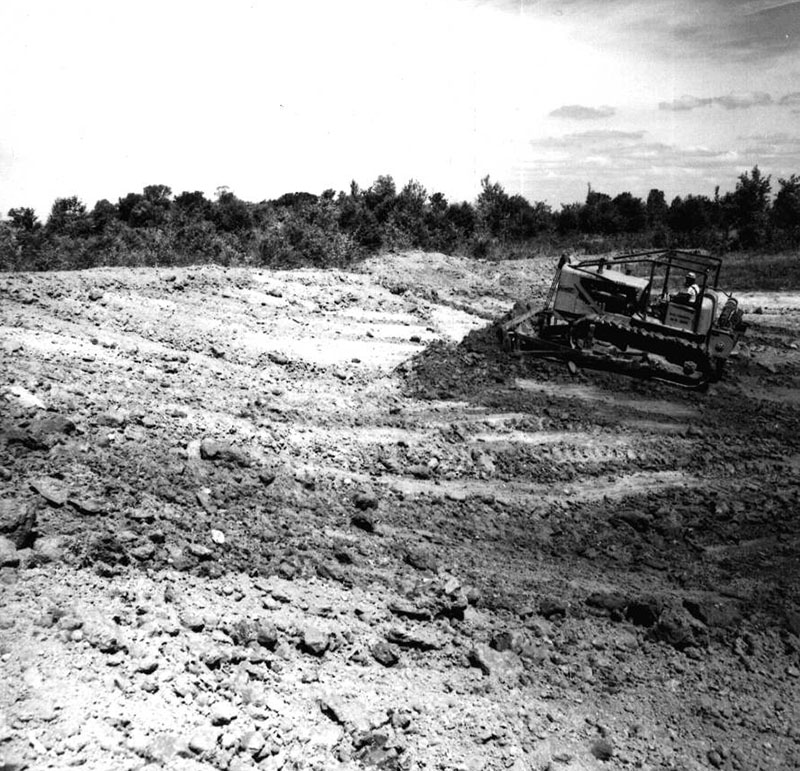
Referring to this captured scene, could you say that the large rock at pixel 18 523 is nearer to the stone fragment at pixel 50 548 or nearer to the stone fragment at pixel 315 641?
the stone fragment at pixel 50 548

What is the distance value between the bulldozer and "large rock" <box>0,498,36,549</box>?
8167 millimetres

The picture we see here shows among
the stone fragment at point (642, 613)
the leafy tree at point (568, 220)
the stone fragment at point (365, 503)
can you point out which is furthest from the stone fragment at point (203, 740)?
the leafy tree at point (568, 220)

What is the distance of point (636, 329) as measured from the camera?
11453 millimetres

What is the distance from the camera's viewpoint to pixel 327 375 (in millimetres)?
10461

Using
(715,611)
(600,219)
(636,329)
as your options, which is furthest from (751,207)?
(715,611)

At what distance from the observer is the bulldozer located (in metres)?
11.3

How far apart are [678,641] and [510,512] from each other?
2.26 meters

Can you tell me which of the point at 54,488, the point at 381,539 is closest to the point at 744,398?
the point at 381,539

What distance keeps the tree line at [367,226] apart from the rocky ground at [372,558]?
5700 mm

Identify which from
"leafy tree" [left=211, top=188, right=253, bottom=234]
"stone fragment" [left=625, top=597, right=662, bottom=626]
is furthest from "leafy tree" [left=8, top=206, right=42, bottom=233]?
"stone fragment" [left=625, top=597, right=662, bottom=626]

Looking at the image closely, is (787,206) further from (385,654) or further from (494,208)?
(385,654)

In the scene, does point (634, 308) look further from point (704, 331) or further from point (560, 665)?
point (560, 665)

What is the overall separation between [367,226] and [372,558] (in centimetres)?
1855

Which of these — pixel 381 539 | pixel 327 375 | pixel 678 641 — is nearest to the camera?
pixel 678 641
